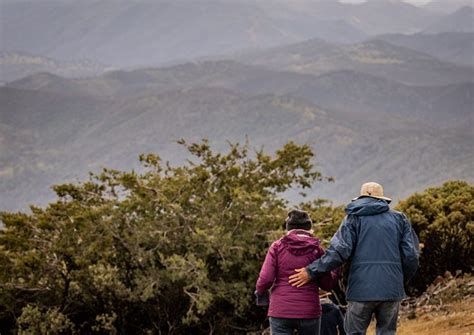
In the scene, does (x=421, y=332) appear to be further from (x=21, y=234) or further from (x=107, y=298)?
(x=21, y=234)

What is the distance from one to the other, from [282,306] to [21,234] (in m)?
10.1

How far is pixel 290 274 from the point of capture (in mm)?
6809

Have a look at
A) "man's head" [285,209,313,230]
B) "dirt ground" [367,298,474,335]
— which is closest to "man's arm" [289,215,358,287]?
"man's head" [285,209,313,230]

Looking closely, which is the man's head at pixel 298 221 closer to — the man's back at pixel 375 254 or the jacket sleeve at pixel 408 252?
Answer: the man's back at pixel 375 254

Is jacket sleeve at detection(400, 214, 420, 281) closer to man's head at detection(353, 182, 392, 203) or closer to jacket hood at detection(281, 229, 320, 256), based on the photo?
man's head at detection(353, 182, 392, 203)

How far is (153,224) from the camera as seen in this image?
15.7 meters

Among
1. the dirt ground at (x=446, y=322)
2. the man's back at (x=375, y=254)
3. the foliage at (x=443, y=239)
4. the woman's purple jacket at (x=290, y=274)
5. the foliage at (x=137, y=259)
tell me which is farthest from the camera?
the foliage at (x=137, y=259)

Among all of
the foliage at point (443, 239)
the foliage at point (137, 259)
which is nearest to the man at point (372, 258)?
the foliage at point (443, 239)

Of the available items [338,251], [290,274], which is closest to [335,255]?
[338,251]

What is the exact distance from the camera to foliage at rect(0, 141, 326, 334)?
1443cm

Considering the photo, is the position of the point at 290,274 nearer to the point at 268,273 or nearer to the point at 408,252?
the point at 268,273

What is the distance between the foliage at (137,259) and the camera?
14.4 metres

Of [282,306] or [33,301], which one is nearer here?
[282,306]

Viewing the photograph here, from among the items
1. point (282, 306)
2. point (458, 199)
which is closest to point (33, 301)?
point (458, 199)
